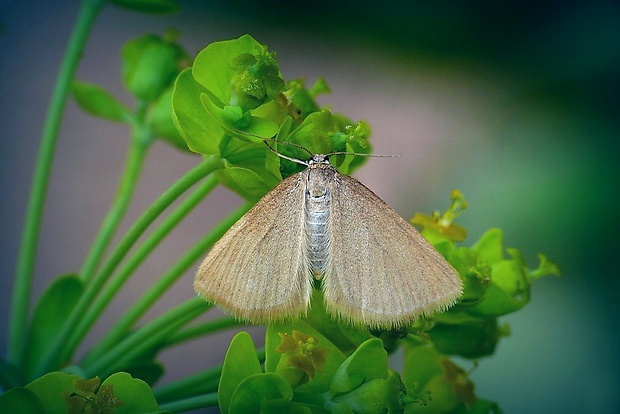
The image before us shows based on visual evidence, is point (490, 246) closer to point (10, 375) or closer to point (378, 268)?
point (378, 268)

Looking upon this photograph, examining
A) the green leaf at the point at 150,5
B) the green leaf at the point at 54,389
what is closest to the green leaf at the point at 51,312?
the green leaf at the point at 54,389

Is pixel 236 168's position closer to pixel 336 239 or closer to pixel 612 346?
pixel 336 239

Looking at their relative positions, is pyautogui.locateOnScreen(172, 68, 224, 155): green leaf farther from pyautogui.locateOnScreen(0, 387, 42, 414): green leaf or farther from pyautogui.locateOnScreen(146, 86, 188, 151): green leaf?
pyautogui.locateOnScreen(0, 387, 42, 414): green leaf

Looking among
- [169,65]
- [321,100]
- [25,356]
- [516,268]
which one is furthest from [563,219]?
[25,356]

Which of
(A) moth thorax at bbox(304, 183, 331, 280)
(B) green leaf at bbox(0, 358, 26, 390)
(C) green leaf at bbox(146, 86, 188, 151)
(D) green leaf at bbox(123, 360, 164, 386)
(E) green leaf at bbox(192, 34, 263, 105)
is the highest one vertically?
(E) green leaf at bbox(192, 34, 263, 105)

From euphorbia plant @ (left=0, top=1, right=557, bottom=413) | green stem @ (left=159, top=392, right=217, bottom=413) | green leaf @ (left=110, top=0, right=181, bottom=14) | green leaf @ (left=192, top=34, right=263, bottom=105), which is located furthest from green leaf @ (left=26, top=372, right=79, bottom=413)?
green leaf @ (left=110, top=0, right=181, bottom=14)

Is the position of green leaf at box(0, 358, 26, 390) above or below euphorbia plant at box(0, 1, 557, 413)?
below

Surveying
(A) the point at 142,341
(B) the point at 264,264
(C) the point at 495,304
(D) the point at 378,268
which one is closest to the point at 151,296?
(A) the point at 142,341
